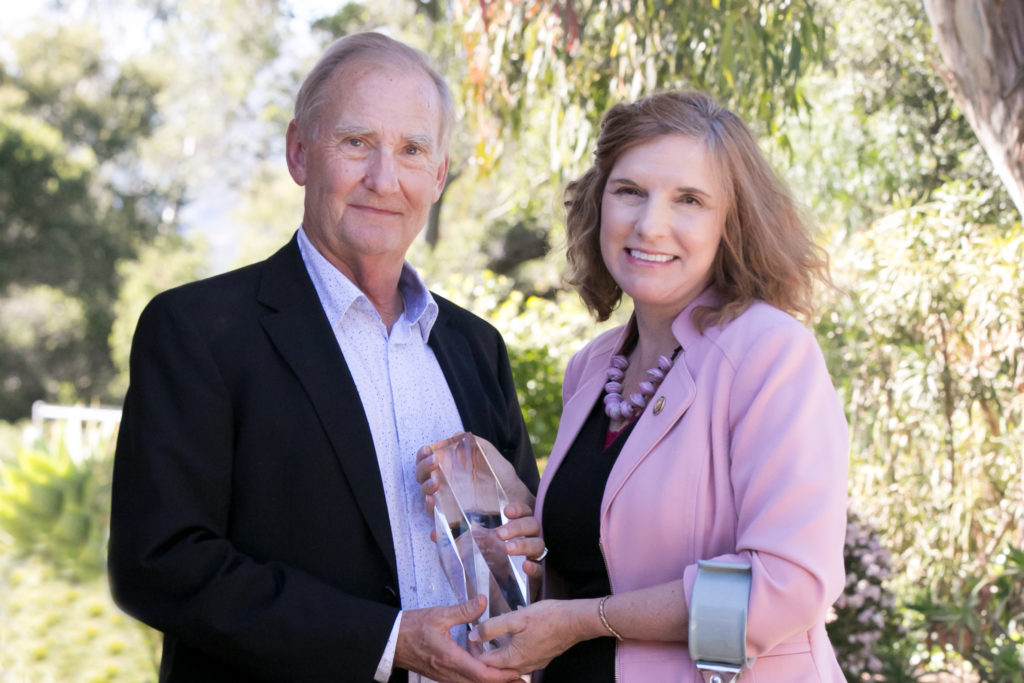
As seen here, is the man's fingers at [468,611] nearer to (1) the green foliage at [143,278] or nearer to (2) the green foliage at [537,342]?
(2) the green foliage at [537,342]

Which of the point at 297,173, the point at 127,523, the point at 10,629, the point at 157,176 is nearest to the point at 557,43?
the point at 297,173

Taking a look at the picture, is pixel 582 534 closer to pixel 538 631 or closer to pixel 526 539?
pixel 526 539

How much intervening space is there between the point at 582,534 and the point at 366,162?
1024 mm

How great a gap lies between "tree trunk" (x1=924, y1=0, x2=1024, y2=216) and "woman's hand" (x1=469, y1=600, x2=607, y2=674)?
2.72 m

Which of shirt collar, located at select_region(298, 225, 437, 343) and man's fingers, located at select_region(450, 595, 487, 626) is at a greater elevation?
shirt collar, located at select_region(298, 225, 437, 343)

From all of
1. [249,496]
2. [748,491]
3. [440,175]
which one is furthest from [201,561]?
[440,175]

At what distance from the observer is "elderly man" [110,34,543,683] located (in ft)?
6.94

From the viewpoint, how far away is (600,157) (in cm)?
241

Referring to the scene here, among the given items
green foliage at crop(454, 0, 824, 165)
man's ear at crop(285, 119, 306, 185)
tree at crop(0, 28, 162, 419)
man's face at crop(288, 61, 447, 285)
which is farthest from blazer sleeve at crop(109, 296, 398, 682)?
tree at crop(0, 28, 162, 419)

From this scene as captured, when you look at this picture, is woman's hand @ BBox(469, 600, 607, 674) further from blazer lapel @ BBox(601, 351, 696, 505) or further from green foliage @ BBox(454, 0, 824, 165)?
green foliage @ BBox(454, 0, 824, 165)

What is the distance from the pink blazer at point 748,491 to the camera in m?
1.88

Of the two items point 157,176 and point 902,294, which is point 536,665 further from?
point 157,176

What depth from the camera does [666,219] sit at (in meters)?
2.21

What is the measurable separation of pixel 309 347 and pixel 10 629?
2.18m
